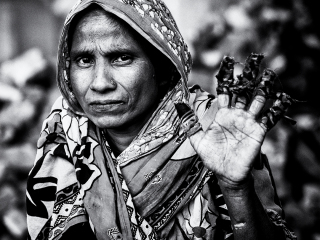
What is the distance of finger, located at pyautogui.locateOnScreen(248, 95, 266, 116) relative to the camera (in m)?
1.81

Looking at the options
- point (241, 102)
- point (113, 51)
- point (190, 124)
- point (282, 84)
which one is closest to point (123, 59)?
point (113, 51)

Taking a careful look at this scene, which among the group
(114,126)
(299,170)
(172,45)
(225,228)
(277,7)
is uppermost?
(277,7)

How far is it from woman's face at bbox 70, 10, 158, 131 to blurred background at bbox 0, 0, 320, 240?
Result: 2.50 meters

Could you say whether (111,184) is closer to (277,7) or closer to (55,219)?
(55,219)

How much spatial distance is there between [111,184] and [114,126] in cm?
26

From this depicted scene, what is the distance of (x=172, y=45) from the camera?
91.9 inches

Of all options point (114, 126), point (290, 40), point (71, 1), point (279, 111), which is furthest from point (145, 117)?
point (71, 1)

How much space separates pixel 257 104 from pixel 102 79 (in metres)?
0.73

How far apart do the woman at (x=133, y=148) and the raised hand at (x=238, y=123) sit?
0.31m

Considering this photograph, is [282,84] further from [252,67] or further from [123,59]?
[252,67]

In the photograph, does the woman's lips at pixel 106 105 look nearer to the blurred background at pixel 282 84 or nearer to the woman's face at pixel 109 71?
the woman's face at pixel 109 71

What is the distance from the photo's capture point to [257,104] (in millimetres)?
1816

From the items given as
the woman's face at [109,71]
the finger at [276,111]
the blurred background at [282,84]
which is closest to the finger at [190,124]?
the finger at [276,111]

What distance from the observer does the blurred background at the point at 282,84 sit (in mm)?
4734
